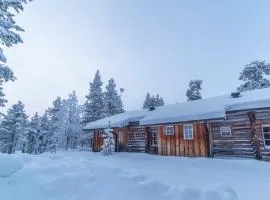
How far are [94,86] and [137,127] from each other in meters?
26.1

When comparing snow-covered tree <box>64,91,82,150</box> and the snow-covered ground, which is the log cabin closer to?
the snow-covered ground

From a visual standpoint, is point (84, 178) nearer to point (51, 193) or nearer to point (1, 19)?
point (51, 193)

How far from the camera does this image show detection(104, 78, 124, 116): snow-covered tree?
47938 millimetres

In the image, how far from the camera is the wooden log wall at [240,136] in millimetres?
14758

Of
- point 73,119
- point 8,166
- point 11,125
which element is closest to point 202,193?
point 8,166

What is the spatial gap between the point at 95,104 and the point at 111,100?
505cm

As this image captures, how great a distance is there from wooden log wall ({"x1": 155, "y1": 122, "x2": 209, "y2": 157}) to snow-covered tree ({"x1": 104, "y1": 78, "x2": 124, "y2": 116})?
2763 cm

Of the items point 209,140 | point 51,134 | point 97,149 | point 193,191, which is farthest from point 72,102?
point 193,191

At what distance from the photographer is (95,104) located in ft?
147

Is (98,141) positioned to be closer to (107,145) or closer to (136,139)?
(107,145)

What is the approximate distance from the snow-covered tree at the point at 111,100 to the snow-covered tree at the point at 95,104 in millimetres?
1722

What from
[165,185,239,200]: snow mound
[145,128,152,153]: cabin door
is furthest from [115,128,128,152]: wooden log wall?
[165,185,239,200]: snow mound

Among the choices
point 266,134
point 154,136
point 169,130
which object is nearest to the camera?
point 266,134

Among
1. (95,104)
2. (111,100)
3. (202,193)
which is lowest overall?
(202,193)
